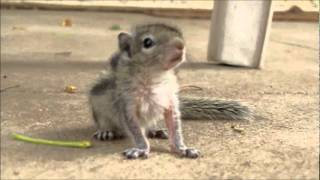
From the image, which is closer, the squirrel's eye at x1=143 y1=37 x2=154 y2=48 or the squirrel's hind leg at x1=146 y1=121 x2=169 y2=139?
the squirrel's eye at x1=143 y1=37 x2=154 y2=48

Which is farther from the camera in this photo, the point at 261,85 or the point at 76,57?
the point at 76,57

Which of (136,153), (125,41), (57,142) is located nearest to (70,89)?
(57,142)

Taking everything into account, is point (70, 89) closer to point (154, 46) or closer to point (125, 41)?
point (125, 41)

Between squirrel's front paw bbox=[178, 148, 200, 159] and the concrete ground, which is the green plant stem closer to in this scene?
the concrete ground

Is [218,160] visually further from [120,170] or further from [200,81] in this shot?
[200,81]

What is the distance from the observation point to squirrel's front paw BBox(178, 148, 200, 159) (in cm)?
275

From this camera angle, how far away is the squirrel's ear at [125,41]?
2805mm

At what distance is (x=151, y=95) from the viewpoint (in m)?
2.81

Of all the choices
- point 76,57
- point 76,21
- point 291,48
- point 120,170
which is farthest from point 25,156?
point 76,21

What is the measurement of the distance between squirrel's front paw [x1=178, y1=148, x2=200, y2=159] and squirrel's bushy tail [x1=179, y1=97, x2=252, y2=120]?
1.78 ft

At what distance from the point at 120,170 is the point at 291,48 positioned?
3.54 metres

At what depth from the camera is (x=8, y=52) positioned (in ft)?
16.9

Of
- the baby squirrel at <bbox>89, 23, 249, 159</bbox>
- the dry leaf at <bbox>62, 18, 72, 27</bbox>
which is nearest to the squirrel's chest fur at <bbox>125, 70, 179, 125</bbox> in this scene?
the baby squirrel at <bbox>89, 23, 249, 159</bbox>

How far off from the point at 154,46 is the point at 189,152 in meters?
0.45
